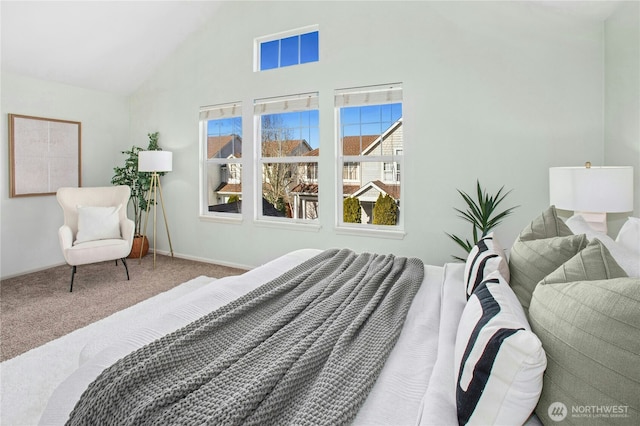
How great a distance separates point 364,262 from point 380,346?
104cm

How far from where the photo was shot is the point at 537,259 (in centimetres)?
119

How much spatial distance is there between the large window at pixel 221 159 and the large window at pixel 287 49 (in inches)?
28.7

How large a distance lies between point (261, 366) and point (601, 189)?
2.18 meters

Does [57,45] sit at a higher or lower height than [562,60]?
higher

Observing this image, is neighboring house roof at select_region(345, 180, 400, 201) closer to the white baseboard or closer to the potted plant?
the white baseboard

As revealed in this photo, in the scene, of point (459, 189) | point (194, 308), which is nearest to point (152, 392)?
point (194, 308)

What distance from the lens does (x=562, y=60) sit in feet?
9.49

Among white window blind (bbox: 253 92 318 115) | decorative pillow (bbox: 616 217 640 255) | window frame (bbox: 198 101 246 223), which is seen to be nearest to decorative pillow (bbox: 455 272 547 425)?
decorative pillow (bbox: 616 217 640 255)

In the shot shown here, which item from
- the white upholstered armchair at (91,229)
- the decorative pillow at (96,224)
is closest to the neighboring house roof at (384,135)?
the white upholstered armchair at (91,229)

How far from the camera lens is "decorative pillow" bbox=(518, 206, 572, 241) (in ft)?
4.56

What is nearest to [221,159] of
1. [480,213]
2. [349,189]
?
[349,189]

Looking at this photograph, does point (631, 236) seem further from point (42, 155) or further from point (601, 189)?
point (42, 155)

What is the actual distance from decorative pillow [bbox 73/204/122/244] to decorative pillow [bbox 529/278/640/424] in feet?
13.8

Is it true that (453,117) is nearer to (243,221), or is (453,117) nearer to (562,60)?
(562,60)
